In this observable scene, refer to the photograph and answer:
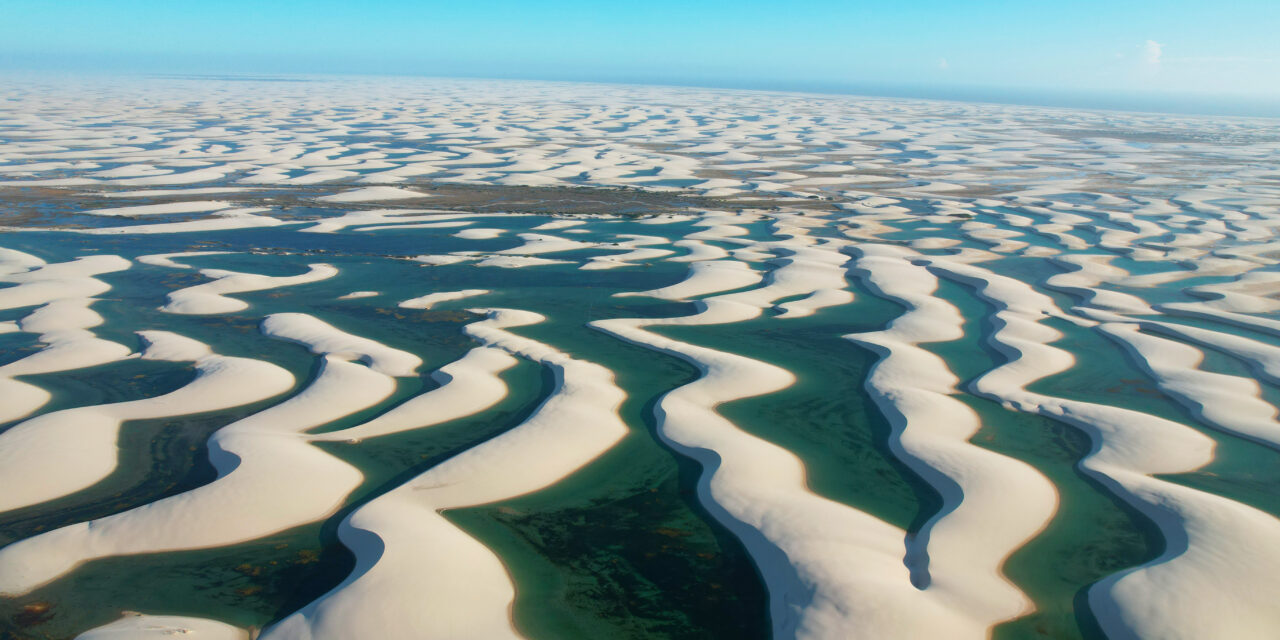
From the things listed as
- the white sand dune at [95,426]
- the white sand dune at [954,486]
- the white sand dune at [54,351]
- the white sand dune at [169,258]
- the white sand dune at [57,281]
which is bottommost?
the white sand dune at [169,258]

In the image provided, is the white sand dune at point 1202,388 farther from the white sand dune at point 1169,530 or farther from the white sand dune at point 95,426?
the white sand dune at point 95,426

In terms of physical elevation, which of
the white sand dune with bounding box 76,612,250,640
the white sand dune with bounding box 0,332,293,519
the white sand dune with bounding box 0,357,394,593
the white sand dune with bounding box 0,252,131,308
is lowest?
the white sand dune with bounding box 0,252,131,308

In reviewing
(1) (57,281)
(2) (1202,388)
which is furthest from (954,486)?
(1) (57,281)

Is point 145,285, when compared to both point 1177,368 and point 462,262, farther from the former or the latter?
point 1177,368

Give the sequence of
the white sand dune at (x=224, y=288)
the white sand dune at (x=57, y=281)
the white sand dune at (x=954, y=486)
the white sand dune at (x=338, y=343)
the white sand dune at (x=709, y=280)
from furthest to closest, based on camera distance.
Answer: the white sand dune at (x=709, y=280) → the white sand dune at (x=57, y=281) → the white sand dune at (x=224, y=288) → the white sand dune at (x=338, y=343) → the white sand dune at (x=954, y=486)

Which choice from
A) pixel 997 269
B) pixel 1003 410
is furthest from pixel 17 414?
pixel 997 269

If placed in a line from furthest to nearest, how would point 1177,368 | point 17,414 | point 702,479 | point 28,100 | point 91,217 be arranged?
point 28,100, point 91,217, point 1177,368, point 17,414, point 702,479

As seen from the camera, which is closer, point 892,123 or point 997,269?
point 997,269

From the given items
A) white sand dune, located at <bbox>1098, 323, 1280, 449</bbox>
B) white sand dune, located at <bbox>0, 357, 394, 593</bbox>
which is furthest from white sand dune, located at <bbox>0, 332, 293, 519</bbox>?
white sand dune, located at <bbox>1098, 323, 1280, 449</bbox>

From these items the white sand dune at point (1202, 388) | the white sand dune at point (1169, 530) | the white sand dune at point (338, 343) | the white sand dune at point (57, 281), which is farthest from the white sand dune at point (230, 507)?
the white sand dune at point (1202, 388)

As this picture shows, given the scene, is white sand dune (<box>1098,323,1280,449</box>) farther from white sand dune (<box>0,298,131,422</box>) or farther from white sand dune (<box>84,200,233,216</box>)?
white sand dune (<box>84,200,233,216</box>)

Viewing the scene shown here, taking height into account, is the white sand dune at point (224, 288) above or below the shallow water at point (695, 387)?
below
